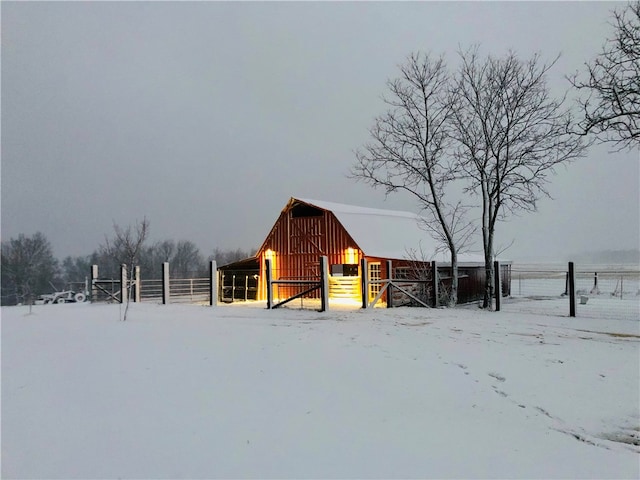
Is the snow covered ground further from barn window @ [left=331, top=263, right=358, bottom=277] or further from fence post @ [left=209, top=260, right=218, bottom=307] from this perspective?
barn window @ [left=331, top=263, right=358, bottom=277]

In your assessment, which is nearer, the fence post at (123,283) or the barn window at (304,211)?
the fence post at (123,283)

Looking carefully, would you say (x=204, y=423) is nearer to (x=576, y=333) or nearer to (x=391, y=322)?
(x=391, y=322)

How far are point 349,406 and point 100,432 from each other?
7.91ft

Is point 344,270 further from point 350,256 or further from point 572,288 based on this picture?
point 572,288

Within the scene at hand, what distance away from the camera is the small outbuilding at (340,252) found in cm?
2148

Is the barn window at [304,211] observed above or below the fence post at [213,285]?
above

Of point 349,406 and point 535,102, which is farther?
point 535,102

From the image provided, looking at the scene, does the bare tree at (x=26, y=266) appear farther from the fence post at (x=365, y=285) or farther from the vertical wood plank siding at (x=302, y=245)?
the fence post at (x=365, y=285)

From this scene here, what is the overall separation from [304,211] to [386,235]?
18.1 ft

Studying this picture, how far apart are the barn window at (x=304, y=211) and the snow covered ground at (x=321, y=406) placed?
1656 cm

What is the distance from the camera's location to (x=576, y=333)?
8.39 m

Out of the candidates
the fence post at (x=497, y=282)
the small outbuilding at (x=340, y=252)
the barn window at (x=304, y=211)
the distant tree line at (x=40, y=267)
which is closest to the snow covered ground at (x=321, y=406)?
the fence post at (x=497, y=282)

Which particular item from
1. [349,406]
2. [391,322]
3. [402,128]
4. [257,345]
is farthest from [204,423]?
[402,128]

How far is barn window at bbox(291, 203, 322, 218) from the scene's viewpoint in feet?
78.7
